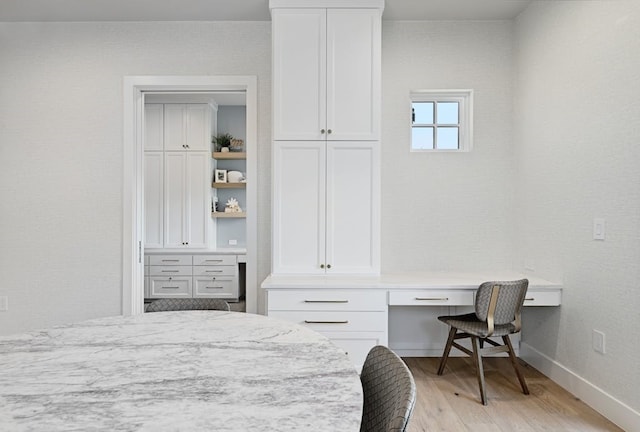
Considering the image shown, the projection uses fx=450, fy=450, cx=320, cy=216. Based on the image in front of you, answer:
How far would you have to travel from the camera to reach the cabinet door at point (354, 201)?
3.20 m

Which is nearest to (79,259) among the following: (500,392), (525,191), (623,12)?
(500,392)

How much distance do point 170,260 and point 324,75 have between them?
3.47 meters

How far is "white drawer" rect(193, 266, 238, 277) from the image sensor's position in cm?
560

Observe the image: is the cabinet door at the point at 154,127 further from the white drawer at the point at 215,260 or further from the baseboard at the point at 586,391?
the baseboard at the point at 586,391

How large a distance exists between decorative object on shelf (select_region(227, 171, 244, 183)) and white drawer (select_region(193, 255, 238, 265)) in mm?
1017

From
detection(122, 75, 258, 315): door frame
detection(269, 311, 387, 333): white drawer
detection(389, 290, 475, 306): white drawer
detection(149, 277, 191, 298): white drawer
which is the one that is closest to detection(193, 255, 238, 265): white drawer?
detection(149, 277, 191, 298): white drawer

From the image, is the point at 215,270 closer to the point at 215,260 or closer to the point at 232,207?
the point at 215,260

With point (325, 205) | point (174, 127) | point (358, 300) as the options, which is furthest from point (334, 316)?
point (174, 127)

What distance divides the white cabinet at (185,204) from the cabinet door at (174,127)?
13 centimetres

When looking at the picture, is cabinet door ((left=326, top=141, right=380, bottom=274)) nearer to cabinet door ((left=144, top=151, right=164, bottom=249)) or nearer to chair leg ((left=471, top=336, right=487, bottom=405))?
chair leg ((left=471, top=336, right=487, bottom=405))

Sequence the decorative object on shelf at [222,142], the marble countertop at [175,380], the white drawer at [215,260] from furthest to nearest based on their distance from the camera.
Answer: the decorative object on shelf at [222,142] → the white drawer at [215,260] → the marble countertop at [175,380]

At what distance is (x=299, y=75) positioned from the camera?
320cm

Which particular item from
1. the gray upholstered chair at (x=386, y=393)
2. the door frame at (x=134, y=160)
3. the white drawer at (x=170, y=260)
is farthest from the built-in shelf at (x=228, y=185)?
the gray upholstered chair at (x=386, y=393)

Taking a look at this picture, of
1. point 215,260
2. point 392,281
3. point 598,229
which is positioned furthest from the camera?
point 215,260
